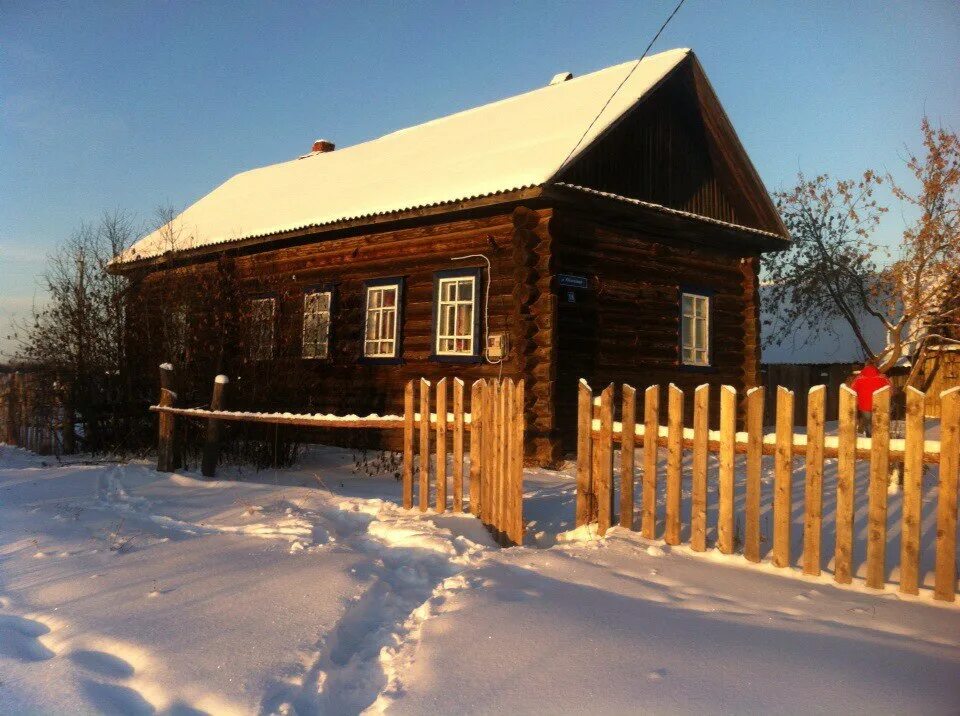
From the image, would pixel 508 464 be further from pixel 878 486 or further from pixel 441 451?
pixel 878 486

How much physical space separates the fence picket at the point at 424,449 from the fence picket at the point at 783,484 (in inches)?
119

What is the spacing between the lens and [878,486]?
4379 millimetres

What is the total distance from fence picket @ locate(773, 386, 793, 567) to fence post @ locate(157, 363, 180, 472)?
23.9 ft

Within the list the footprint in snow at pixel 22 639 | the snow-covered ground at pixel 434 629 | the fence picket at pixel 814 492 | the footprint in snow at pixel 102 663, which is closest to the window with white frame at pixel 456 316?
the snow-covered ground at pixel 434 629

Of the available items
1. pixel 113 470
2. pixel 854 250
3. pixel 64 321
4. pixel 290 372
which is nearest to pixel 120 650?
pixel 113 470

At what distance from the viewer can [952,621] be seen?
3885 millimetres

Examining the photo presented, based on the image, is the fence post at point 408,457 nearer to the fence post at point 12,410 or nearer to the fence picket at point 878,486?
the fence picket at point 878,486

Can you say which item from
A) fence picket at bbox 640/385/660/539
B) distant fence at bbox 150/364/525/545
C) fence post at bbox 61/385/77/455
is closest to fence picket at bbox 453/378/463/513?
distant fence at bbox 150/364/525/545

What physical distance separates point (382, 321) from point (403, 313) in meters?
0.61

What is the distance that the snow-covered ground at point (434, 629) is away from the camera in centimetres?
292

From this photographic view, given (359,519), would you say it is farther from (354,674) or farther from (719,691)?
(719,691)

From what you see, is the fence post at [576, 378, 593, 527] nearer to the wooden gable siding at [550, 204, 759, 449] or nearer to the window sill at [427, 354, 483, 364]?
the wooden gable siding at [550, 204, 759, 449]

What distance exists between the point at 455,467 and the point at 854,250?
23.7 meters

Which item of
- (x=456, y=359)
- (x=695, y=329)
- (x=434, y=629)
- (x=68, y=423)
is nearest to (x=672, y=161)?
(x=695, y=329)
